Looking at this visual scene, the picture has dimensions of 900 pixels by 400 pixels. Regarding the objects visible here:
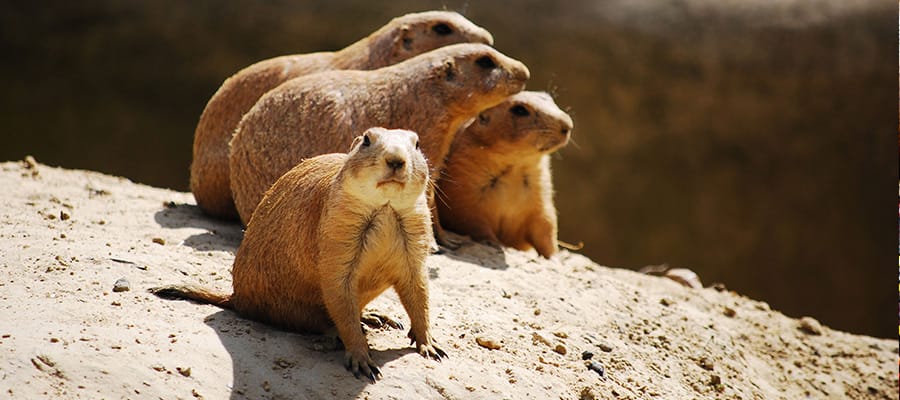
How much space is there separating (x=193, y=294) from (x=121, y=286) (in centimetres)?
33

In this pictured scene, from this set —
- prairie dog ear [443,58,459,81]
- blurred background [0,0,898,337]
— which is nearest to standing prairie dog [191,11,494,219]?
prairie dog ear [443,58,459,81]

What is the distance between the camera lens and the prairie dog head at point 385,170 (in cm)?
418

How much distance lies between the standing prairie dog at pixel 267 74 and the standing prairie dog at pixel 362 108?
0.55 m

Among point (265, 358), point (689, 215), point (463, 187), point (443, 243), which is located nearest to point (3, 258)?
point (265, 358)

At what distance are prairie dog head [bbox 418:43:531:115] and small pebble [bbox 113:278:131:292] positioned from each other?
255 cm

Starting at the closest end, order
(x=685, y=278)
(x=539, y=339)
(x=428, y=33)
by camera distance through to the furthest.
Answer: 1. (x=539, y=339)
2. (x=428, y=33)
3. (x=685, y=278)

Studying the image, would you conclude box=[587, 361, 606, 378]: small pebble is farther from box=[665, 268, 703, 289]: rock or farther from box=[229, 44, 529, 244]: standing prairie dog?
box=[665, 268, 703, 289]: rock

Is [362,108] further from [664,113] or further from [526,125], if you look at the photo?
[664,113]

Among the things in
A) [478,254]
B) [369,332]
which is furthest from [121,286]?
[478,254]

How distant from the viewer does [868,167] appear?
13.5 m

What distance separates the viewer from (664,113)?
13555 mm

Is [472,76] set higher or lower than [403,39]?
lower

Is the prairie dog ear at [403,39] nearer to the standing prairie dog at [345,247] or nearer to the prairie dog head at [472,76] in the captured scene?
the prairie dog head at [472,76]

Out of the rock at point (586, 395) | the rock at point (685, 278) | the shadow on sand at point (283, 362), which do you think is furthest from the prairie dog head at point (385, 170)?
the rock at point (685, 278)
